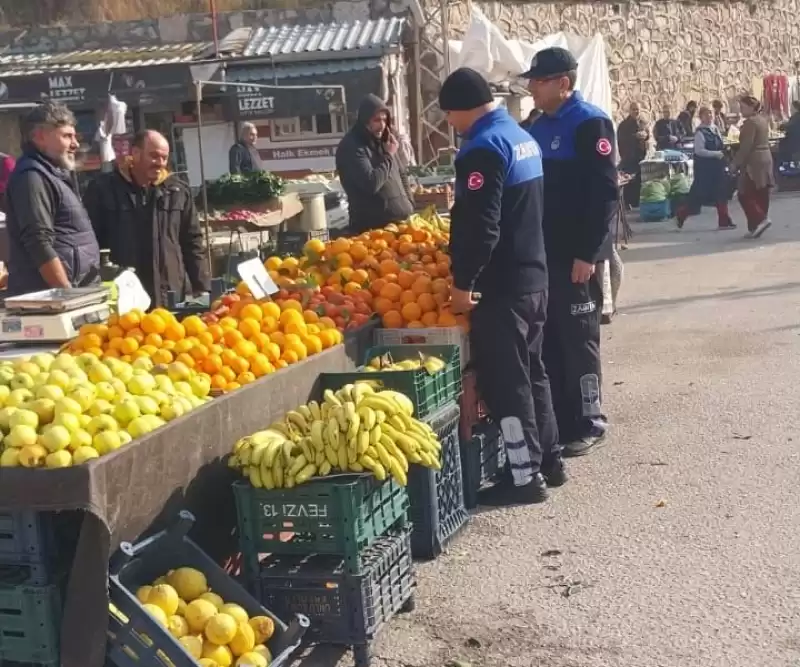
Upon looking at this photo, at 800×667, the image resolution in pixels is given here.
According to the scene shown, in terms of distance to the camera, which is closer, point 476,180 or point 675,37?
point 476,180

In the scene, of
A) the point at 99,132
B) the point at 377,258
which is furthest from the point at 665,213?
the point at 377,258

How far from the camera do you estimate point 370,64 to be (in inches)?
759

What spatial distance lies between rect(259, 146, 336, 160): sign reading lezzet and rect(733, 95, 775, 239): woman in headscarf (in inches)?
263

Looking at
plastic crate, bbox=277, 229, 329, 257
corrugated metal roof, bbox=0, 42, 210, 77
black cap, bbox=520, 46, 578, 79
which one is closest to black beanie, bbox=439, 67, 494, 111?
black cap, bbox=520, 46, 578, 79

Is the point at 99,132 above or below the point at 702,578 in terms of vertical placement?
above

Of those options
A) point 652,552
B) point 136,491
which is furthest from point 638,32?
point 136,491

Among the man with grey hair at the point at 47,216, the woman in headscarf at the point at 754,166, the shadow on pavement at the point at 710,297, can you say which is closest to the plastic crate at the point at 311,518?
the man with grey hair at the point at 47,216

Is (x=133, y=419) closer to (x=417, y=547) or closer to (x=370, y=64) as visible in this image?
(x=417, y=547)

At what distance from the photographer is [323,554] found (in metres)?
4.54

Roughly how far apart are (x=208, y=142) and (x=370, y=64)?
3.07 m

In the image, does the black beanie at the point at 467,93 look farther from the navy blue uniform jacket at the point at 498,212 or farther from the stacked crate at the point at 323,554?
the stacked crate at the point at 323,554

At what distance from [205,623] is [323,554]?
639 mm

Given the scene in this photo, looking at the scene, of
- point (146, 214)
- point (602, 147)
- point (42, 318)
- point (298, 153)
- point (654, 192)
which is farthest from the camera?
point (654, 192)

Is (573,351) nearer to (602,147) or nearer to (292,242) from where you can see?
(602,147)
